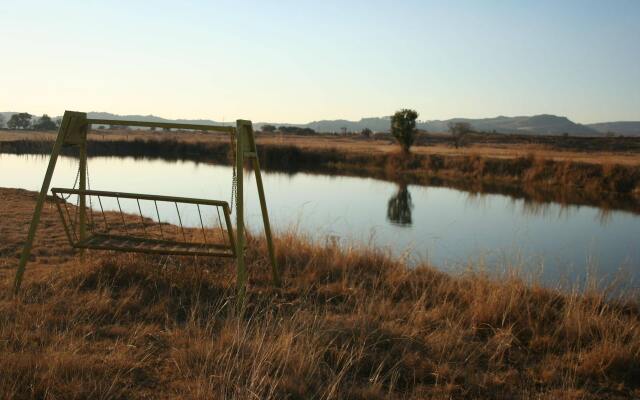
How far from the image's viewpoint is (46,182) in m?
4.97

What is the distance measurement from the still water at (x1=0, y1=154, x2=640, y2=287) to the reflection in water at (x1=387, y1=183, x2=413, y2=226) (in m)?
0.04

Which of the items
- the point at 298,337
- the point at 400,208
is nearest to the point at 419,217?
the point at 400,208

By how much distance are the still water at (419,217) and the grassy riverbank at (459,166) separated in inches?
118

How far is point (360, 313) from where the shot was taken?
4.55 meters

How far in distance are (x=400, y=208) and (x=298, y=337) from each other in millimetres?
16753

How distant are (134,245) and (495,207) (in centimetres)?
1789

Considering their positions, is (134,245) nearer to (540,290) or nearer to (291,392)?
(291,392)

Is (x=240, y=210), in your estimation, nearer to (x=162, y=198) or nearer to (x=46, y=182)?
(x=162, y=198)

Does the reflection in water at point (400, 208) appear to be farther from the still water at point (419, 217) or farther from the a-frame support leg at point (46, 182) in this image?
the a-frame support leg at point (46, 182)

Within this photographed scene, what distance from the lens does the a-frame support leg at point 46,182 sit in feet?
16.0

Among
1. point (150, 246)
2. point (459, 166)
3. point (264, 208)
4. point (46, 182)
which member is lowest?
point (459, 166)

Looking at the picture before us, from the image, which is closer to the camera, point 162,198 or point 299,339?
point 299,339

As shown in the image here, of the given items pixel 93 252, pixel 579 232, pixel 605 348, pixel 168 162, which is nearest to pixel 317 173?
pixel 168 162

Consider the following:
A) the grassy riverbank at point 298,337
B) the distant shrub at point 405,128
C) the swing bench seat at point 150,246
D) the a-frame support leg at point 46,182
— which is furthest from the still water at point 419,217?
the distant shrub at point 405,128
